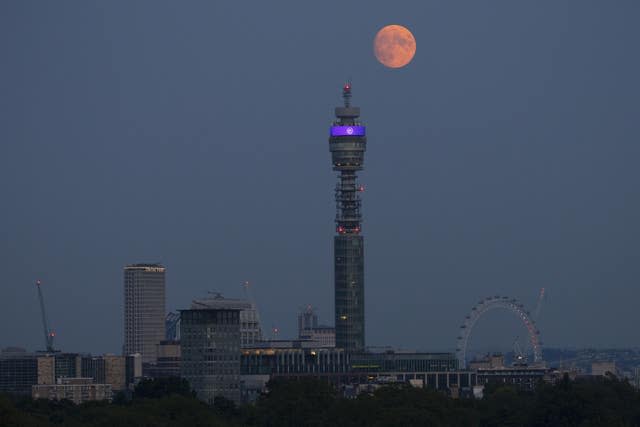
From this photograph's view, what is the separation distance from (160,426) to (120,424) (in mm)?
3751

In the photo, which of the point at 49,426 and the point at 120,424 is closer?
the point at 49,426

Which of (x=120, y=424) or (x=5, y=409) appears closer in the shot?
(x=5, y=409)

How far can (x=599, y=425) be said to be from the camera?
19038 cm

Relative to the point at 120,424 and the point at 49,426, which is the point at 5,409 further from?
the point at 120,424

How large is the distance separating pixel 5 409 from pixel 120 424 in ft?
159

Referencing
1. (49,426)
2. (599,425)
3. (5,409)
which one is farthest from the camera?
(599,425)

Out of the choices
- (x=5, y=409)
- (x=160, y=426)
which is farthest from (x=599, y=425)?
(x=5, y=409)

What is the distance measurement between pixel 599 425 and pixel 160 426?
134ft

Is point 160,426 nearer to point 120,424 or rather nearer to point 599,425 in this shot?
point 120,424

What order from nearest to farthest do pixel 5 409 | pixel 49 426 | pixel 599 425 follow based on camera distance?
pixel 5 409, pixel 49 426, pixel 599 425

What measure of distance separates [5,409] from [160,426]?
49.5 m

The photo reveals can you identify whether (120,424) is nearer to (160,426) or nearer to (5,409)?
(160,426)

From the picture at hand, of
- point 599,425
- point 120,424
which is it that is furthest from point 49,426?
point 599,425

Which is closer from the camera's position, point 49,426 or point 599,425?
point 49,426
